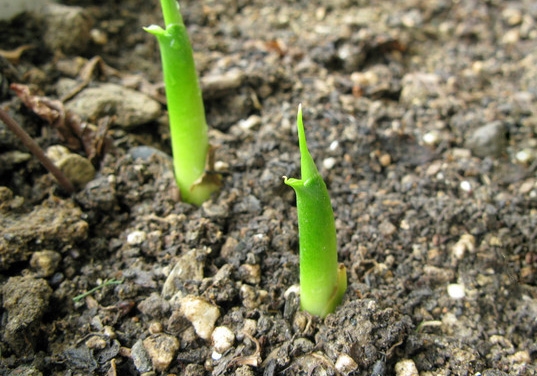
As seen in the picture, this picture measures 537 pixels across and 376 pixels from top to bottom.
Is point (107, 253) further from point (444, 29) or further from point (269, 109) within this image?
point (444, 29)

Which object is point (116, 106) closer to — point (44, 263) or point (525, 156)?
point (44, 263)

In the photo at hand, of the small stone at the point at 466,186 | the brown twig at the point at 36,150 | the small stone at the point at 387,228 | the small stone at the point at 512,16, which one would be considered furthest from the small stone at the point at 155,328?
the small stone at the point at 512,16

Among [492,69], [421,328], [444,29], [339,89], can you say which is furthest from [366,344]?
[444,29]

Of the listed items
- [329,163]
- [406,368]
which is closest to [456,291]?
[406,368]

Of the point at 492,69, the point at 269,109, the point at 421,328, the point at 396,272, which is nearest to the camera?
the point at 421,328

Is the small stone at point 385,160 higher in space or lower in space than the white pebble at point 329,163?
lower

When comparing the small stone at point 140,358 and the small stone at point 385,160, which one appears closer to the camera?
the small stone at point 140,358

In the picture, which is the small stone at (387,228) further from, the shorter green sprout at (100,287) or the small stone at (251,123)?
the shorter green sprout at (100,287)
